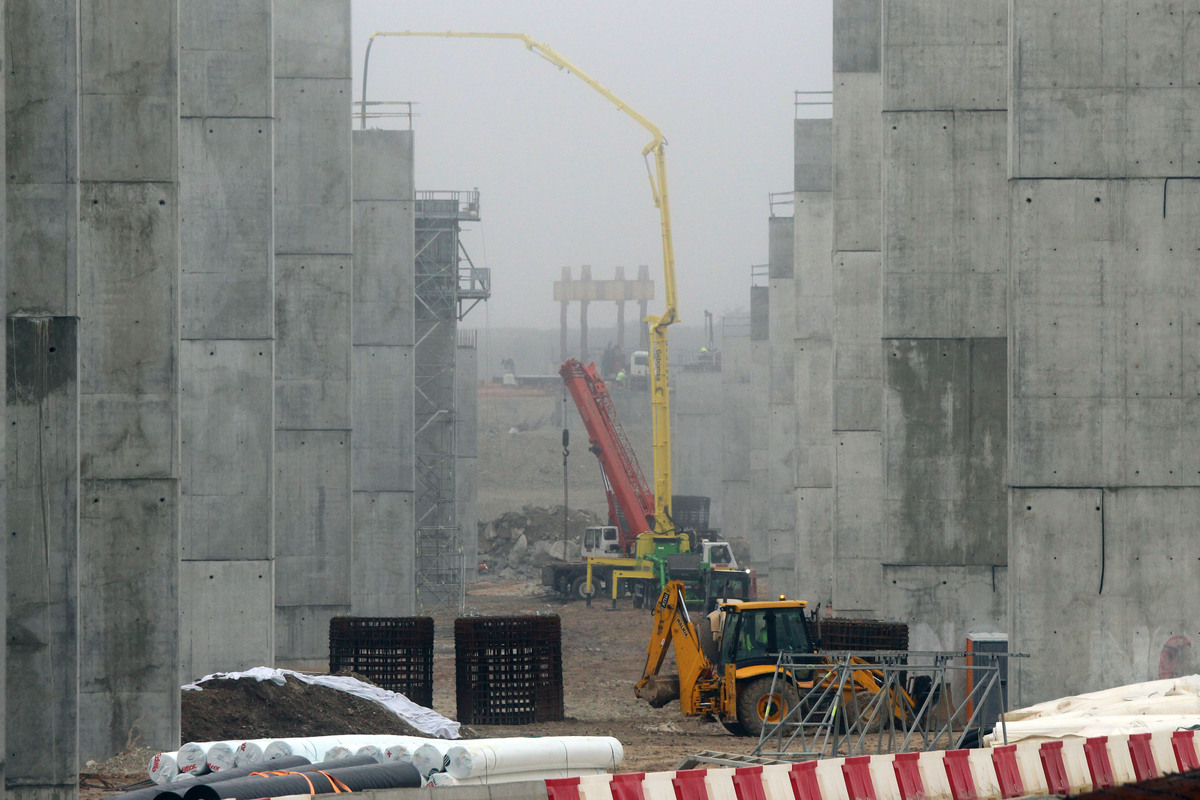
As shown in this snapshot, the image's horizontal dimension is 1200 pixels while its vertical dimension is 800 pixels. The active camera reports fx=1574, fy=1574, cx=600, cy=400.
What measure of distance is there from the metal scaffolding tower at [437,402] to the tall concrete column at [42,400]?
2383 centimetres

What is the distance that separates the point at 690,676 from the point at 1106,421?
6.34 metres

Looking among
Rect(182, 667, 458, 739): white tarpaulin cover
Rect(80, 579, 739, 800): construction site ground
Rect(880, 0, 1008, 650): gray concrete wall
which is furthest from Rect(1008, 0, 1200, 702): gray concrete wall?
Rect(182, 667, 458, 739): white tarpaulin cover

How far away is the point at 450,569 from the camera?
36375 millimetres

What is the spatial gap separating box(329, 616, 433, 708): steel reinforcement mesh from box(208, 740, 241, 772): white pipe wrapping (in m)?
7.03

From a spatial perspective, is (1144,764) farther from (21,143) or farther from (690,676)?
(21,143)

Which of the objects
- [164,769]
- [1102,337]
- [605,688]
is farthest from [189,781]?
[605,688]

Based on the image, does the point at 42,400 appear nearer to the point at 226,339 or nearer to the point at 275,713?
the point at 275,713

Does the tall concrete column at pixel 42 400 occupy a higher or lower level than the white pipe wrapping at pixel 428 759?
higher

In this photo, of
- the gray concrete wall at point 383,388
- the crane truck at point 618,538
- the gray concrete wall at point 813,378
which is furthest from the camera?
the crane truck at point 618,538

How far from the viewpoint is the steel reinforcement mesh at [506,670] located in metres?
18.4

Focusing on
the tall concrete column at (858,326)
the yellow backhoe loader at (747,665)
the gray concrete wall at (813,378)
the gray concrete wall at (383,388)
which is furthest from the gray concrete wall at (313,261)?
the gray concrete wall at (813,378)

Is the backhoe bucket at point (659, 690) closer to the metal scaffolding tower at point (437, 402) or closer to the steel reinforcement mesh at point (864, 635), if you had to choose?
the steel reinforcement mesh at point (864, 635)

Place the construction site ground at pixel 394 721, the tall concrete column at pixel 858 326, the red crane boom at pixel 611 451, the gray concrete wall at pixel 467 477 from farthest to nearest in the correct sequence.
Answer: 1. the gray concrete wall at pixel 467 477
2. the red crane boom at pixel 611 451
3. the tall concrete column at pixel 858 326
4. the construction site ground at pixel 394 721

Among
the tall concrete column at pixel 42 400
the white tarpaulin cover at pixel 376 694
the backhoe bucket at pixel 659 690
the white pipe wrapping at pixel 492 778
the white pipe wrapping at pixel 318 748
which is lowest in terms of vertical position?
the backhoe bucket at pixel 659 690
